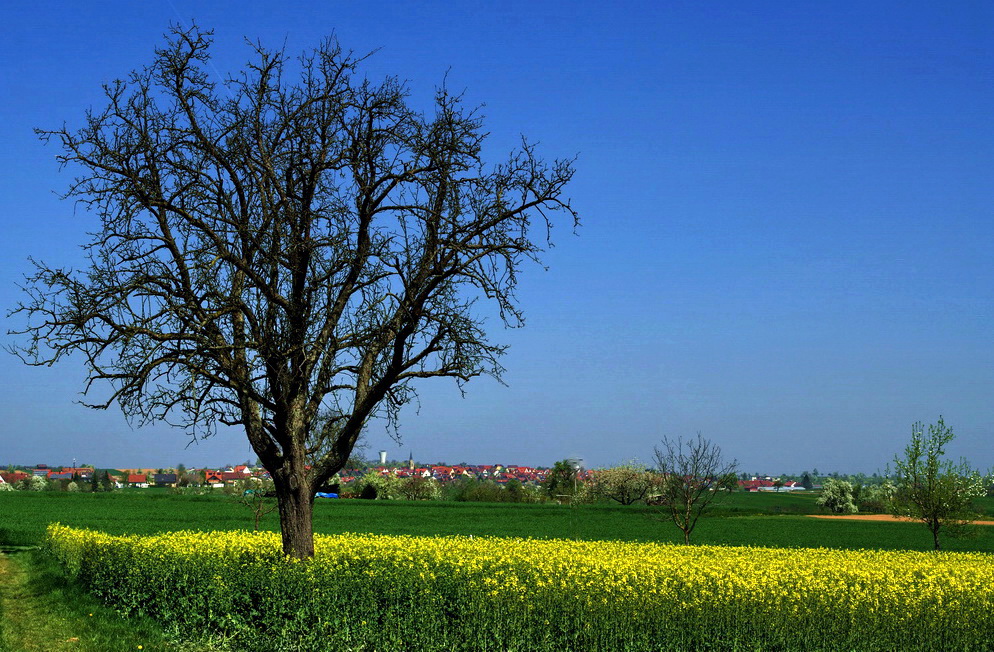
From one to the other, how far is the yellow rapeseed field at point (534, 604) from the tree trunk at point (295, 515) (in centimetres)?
46

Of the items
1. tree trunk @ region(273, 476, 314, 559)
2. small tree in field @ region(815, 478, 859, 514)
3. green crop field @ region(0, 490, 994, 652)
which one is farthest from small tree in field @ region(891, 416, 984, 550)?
small tree in field @ region(815, 478, 859, 514)

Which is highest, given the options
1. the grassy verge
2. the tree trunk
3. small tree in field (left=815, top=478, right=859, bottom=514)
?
the tree trunk

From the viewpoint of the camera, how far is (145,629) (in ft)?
44.4

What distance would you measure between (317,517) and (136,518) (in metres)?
11.2

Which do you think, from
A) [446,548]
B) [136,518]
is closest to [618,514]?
[136,518]

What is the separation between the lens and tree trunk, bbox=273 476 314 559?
14.1 m

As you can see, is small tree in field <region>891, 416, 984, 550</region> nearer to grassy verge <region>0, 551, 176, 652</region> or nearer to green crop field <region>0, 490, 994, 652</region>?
green crop field <region>0, 490, 994, 652</region>

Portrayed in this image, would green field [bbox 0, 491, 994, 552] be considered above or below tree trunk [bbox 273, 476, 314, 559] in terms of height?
below

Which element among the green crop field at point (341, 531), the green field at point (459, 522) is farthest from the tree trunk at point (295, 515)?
the green field at point (459, 522)

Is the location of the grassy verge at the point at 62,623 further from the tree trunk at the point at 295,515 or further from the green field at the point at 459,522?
the green field at the point at 459,522

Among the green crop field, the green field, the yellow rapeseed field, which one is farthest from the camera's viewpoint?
the green field

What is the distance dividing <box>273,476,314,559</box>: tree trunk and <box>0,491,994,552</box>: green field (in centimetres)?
2336

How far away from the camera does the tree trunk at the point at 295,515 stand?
14.1 metres

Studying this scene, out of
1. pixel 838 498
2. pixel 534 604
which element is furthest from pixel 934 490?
pixel 838 498
